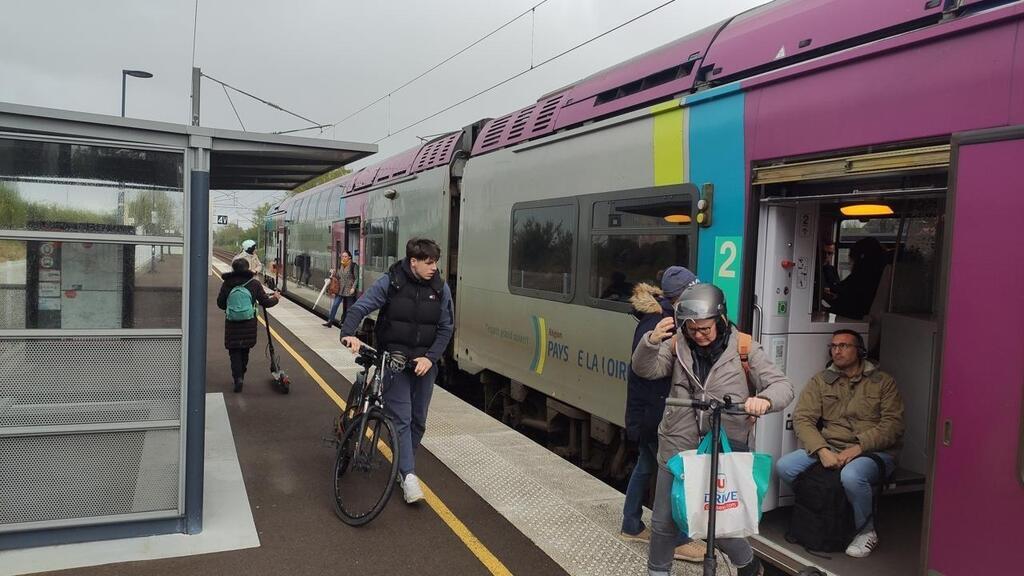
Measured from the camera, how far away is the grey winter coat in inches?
129

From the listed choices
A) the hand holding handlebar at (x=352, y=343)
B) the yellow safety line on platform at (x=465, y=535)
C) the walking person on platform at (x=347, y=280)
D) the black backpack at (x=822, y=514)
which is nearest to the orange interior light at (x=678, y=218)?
the black backpack at (x=822, y=514)

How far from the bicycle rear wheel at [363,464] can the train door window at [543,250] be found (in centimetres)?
210

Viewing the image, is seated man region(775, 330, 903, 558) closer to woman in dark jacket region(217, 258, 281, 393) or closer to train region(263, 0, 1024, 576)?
train region(263, 0, 1024, 576)

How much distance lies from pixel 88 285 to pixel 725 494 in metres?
3.50

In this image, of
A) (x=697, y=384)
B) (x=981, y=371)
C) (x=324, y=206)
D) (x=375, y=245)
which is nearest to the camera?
(x=981, y=371)

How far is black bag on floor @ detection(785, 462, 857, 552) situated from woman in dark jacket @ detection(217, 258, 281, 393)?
6.15 meters

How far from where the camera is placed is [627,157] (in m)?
5.38

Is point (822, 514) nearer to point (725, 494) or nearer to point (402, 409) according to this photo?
Answer: point (725, 494)

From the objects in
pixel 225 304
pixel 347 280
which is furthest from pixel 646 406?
pixel 347 280

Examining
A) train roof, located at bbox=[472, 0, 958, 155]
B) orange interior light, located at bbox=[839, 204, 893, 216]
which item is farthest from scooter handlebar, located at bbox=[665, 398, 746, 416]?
orange interior light, located at bbox=[839, 204, 893, 216]

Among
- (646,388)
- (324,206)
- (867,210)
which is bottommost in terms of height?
(646,388)

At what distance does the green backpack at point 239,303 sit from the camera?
8.29 metres

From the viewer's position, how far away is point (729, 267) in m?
A: 4.34

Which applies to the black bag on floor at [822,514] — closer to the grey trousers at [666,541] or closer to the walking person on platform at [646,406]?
the walking person on platform at [646,406]
